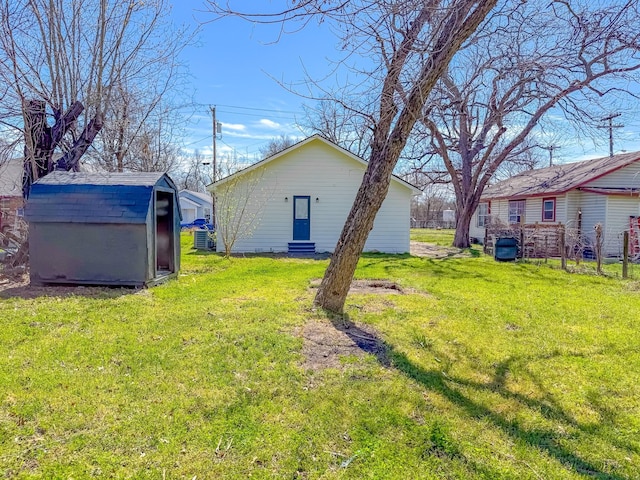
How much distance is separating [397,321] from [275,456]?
3.26 metres

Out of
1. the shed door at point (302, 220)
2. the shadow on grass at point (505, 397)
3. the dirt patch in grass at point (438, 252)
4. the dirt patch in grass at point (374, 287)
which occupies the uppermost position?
the shed door at point (302, 220)

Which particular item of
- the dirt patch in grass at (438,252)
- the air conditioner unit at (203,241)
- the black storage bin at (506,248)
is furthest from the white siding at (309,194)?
the black storage bin at (506,248)

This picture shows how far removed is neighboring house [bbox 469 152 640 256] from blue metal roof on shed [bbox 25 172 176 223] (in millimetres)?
13854

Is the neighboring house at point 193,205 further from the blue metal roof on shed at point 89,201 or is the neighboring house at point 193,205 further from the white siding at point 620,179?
the blue metal roof on shed at point 89,201

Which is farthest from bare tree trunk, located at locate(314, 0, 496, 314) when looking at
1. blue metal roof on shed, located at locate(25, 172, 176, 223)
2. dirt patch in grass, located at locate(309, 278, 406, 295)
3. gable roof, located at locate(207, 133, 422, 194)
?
gable roof, located at locate(207, 133, 422, 194)

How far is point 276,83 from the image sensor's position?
16.2ft

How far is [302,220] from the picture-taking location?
1490 cm

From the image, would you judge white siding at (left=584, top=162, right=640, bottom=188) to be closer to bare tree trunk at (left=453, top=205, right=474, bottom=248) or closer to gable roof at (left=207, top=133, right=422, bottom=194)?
bare tree trunk at (left=453, top=205, right=474, bottom=248)

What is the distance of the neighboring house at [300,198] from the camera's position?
14461 millimetres

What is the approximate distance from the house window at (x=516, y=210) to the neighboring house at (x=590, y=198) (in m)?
0.09

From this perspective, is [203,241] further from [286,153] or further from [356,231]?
[356,231]

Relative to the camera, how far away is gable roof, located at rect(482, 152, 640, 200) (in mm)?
15945

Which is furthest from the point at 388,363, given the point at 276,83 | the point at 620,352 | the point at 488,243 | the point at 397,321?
the point at 488,243

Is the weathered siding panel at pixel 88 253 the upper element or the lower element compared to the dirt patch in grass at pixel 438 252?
upper
